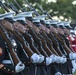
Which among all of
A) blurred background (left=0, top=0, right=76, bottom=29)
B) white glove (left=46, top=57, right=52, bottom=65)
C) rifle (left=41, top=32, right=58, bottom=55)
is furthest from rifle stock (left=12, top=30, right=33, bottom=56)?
blurred background (left=0, top=0, right=76, bottom=29)

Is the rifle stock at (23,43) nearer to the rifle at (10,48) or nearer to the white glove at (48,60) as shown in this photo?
the rifle at (10,48)

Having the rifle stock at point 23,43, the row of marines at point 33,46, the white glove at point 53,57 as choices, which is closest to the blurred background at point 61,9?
the row of marines at point 33,46

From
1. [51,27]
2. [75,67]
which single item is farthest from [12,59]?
[75,67]

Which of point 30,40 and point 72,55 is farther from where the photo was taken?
point 72,55

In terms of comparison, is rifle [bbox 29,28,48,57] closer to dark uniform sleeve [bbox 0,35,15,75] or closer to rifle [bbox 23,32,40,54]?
rifle [bbox 23,32,40,54]

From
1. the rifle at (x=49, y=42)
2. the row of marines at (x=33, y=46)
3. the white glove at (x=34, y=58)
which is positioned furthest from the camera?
the rifle at (x=49, y=42)

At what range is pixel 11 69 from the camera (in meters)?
9.02

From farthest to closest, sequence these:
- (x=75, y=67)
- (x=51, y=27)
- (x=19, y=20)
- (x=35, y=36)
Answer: (x=75, y=67)
(x=51, y=27)
(x=35, y=36)
(x=19, y=20)

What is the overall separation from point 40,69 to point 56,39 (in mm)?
2051

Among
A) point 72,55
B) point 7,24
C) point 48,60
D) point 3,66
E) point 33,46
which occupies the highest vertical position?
point 7,24

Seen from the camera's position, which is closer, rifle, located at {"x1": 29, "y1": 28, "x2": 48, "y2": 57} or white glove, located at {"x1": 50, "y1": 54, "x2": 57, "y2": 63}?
rifle, located at {"x1": 29, "y1": 28, "x2": 48, "y2": 57}

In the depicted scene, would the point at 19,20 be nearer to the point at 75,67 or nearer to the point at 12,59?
the point at 12,59

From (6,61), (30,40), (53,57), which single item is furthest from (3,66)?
(53,57)

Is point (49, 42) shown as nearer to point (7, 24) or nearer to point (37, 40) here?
point (37, 40)
